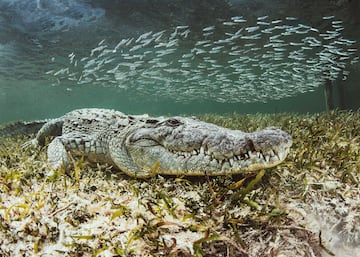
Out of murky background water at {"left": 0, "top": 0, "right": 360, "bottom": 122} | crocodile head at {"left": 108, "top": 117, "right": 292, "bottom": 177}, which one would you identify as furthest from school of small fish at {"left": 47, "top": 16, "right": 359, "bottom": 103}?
crocodile head at {"left": 108, "top": 117, "right": 292, "bottom": 177}

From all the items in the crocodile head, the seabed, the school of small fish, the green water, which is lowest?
the green water

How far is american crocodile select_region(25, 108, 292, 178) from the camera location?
2.20m

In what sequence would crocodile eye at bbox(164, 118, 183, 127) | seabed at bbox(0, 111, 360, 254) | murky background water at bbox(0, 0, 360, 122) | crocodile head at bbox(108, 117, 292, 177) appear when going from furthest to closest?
murky background water at bbox(0, 0, 360, 122) < crocodile eye at bbox(164, 118, 183, 127) < crocodile head at bbox(108, 117, 292, 177) < seabed at bbox(0, 111, 360, 254)

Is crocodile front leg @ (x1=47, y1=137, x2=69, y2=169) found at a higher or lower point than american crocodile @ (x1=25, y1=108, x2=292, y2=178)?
lower

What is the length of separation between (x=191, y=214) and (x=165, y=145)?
2.85ft

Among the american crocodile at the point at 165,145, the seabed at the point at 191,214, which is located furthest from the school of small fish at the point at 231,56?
the seabed at the point at 191,214

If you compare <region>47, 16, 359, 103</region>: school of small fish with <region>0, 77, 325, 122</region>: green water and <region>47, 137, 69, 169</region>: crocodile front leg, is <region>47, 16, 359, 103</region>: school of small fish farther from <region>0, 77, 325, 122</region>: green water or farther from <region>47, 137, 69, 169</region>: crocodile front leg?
<region>47, 137, 69, 169</region>: crocodile front leg

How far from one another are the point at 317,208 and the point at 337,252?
319 mm

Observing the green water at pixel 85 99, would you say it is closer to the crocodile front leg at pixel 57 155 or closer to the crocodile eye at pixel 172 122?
the crocodile front leg at pixel 57 155

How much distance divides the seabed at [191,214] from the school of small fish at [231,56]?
11.8m

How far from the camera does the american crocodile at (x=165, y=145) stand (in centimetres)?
220

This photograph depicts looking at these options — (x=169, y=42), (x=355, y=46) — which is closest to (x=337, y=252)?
(x=169, y=42)

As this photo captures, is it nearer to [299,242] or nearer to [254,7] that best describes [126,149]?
[299,242]

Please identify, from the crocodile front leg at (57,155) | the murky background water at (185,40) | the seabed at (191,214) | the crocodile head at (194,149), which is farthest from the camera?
the murky background water at (185,40)
